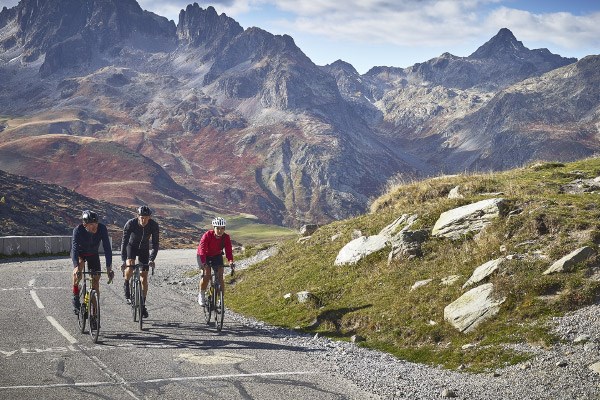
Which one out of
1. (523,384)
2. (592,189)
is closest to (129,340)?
(523,384)

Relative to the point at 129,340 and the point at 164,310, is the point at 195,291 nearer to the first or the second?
the point at 164,310

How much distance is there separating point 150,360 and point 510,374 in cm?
736

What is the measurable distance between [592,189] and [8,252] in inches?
1406

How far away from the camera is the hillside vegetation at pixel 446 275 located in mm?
12852

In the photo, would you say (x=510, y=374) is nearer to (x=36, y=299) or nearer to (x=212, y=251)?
(x=212, y=251)

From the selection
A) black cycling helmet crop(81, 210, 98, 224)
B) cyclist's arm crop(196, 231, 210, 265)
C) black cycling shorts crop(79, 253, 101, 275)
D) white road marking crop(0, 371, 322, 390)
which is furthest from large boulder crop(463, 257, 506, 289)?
black cycling helmet crop(81, 210, 98, 224)

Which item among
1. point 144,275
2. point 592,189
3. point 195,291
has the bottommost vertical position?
point 195,291

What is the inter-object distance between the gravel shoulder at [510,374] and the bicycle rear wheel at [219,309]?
11.4ft

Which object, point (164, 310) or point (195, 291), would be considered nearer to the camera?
point (164, 310)

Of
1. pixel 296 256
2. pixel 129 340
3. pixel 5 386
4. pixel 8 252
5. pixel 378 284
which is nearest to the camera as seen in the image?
pixel 5 386

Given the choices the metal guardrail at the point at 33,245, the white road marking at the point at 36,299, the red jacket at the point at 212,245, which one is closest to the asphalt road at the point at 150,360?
the white road marking at the point at 36,299

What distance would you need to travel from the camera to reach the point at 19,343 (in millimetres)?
13430

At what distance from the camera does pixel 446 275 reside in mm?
Answer: 16250

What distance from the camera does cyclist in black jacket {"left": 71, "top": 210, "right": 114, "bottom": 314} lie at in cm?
1473
